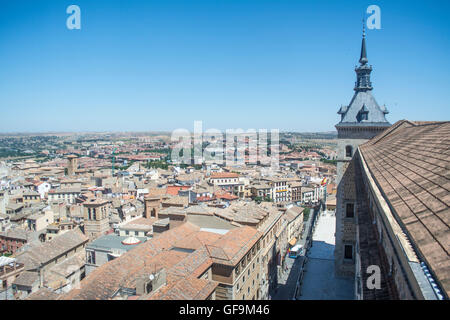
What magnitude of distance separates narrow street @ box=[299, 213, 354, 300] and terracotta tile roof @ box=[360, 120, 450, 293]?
32.2 ft

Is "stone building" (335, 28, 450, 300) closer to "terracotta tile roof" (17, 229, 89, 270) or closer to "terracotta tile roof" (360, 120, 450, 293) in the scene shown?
"terracotta tile roof" (360, 120, 450, 293)

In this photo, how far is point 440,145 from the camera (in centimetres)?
677

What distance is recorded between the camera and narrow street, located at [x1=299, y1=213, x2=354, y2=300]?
15.9 m

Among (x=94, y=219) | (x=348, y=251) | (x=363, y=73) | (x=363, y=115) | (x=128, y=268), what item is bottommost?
(x=94, y=219)

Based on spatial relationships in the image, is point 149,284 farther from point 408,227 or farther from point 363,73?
point 363,73

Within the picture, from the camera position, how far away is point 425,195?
16.1ft

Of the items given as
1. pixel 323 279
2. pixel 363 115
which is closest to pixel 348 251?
pixel 323 279

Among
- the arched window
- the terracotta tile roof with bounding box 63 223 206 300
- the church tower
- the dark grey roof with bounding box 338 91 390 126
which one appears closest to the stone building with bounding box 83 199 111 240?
the terracotta tile roof with bounding box 63 223 206 300

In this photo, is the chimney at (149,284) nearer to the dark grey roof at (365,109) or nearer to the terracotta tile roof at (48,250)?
the terracotta tile roof at (48,250)

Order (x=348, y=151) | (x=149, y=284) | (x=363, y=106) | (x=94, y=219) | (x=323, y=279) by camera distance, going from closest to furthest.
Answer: (x=149, y=284) → (x=323, y=279) → (x=363, y=106) → (x=348, y=151) → (x=94, y=219)

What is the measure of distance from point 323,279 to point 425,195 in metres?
14.4

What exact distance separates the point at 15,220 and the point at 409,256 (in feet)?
140
